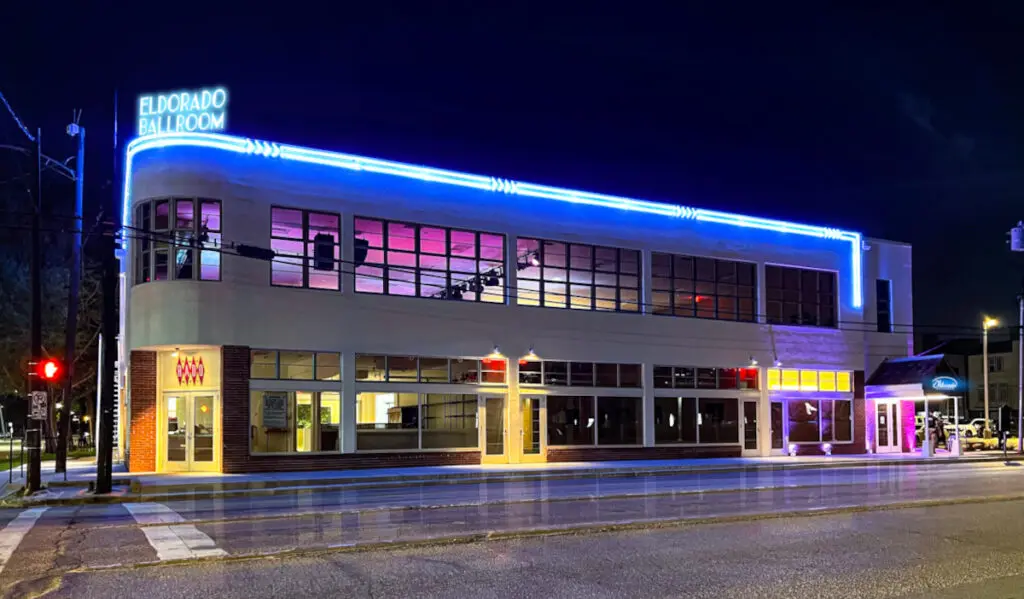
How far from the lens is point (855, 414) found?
123 feet

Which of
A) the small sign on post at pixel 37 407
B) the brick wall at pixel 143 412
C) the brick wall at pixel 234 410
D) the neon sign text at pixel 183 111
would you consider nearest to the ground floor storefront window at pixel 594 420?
the brick wall at pixel 234 410

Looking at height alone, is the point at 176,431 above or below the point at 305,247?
below

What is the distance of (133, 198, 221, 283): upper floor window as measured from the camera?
2548 cm

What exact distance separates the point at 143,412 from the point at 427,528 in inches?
622

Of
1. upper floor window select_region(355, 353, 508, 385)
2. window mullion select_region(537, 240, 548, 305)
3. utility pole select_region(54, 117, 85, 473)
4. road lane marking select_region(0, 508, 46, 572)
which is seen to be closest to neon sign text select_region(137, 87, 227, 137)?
utility pole select_region(54, 117, 85, 473)

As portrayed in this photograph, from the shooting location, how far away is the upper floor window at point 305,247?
2653cm

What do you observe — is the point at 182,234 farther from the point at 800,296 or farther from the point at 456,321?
the point at 800,296

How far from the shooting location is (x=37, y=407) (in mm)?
20375

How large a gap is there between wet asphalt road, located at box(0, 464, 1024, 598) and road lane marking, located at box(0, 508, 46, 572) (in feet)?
0.44

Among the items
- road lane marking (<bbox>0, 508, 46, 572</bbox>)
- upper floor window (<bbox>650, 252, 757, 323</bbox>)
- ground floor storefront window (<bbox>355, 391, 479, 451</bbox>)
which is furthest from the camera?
upper floor window (<bbox>650, 252, 757, 323</bbox>)

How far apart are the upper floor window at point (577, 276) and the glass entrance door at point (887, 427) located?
13131 mm

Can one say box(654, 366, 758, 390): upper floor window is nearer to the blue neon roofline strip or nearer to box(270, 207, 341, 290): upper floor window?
the blue neon roofline strip

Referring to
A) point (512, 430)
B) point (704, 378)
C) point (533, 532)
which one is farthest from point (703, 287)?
point (533, 532)

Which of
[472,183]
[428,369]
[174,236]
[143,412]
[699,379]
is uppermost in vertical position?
[472,183]
